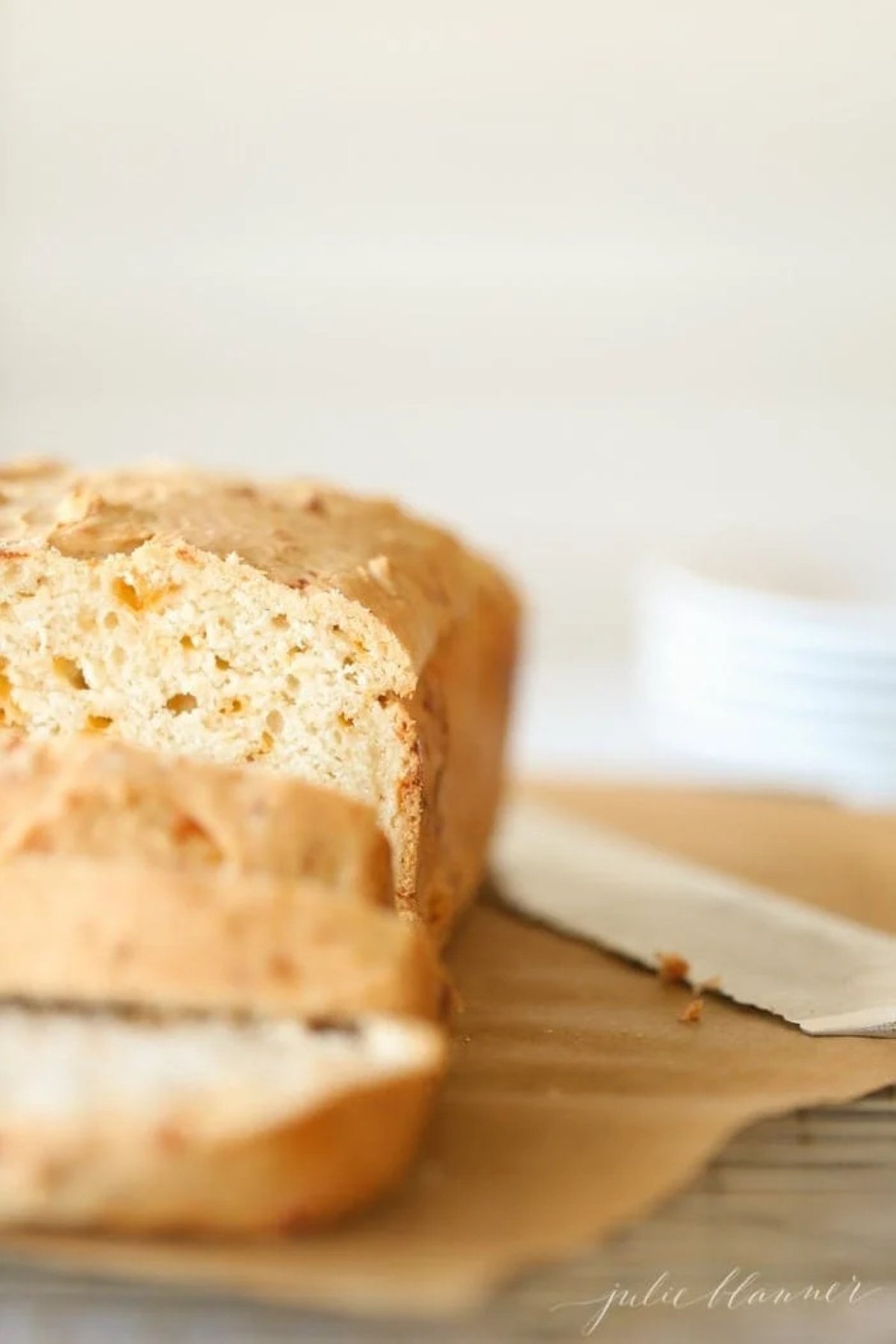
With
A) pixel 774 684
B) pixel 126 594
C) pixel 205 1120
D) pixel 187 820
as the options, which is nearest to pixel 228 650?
pixel 126 594

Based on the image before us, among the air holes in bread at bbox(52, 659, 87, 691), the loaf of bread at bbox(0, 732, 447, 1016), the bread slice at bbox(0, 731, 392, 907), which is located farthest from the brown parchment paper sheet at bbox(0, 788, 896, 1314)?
the air holes in bread at bbox(52, 659, 87, 691)

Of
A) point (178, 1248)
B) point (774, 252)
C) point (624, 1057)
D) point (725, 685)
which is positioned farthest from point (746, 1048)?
point (774, 252)

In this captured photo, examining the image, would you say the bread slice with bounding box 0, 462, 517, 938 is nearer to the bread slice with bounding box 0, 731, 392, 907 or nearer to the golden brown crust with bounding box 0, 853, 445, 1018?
the bread slice with bounding box 0, 731, 392, 907

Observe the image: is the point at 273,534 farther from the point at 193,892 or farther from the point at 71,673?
the point at 193,892

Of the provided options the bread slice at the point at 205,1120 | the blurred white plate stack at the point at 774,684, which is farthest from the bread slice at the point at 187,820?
the blurred white plate stack at the point at 774,684

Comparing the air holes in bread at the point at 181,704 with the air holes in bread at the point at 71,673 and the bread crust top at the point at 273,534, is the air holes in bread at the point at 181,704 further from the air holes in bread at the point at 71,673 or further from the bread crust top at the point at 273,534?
the bread crust top at the point at 273,534
